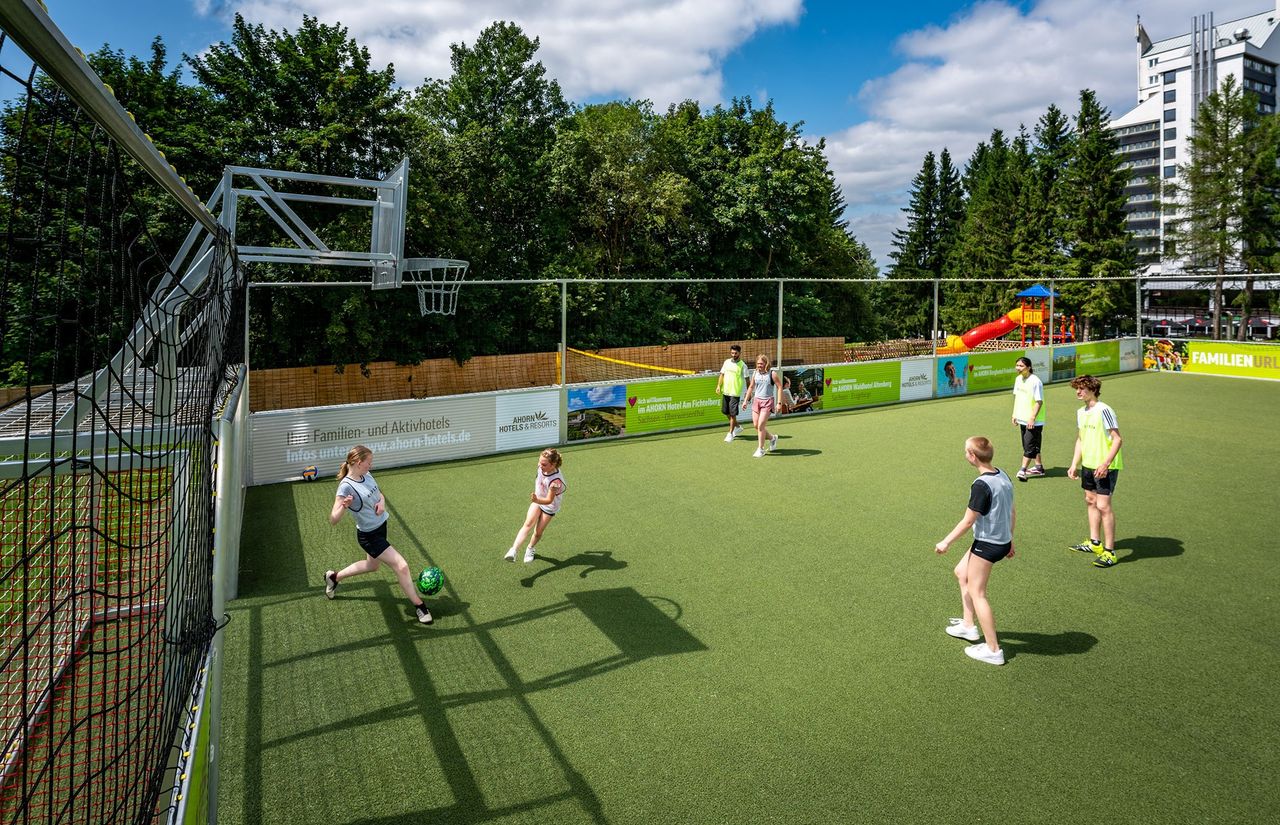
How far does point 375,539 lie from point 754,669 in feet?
11.3

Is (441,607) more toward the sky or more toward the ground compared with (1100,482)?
more toward the ground

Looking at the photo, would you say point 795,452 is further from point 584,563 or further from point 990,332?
point 990,332

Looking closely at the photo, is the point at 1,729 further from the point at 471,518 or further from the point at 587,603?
the point at 471,518

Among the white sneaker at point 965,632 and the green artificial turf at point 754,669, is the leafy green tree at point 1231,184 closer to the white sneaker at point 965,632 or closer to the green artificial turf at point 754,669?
the green artificial turf at point 754,669

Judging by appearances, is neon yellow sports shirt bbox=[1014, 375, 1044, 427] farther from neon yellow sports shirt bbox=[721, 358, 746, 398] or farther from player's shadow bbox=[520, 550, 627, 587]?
player's shadow bbox=[520, 550, 627, 587]

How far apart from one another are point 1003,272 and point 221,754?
5366 centimetres

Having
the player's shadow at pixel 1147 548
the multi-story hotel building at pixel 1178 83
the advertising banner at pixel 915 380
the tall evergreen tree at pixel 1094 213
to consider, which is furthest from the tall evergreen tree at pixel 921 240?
the player's shadow at pixel 1147 548

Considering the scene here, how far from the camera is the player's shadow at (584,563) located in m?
8.34

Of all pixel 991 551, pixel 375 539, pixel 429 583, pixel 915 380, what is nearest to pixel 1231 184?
pixel 915 380

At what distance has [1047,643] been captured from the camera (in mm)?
6590

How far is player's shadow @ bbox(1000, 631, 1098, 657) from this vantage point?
643 centimetres

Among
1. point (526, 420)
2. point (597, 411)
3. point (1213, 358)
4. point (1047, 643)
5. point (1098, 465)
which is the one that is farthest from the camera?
point (1213, 358)

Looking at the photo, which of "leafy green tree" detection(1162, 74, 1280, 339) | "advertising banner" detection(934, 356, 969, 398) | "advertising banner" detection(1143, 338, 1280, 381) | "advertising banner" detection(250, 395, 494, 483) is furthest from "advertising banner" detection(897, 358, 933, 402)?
"leafy green tree" detection(1162, 74, 1280, 339)

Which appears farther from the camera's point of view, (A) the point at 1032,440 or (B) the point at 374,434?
(B) the point at 374,434
